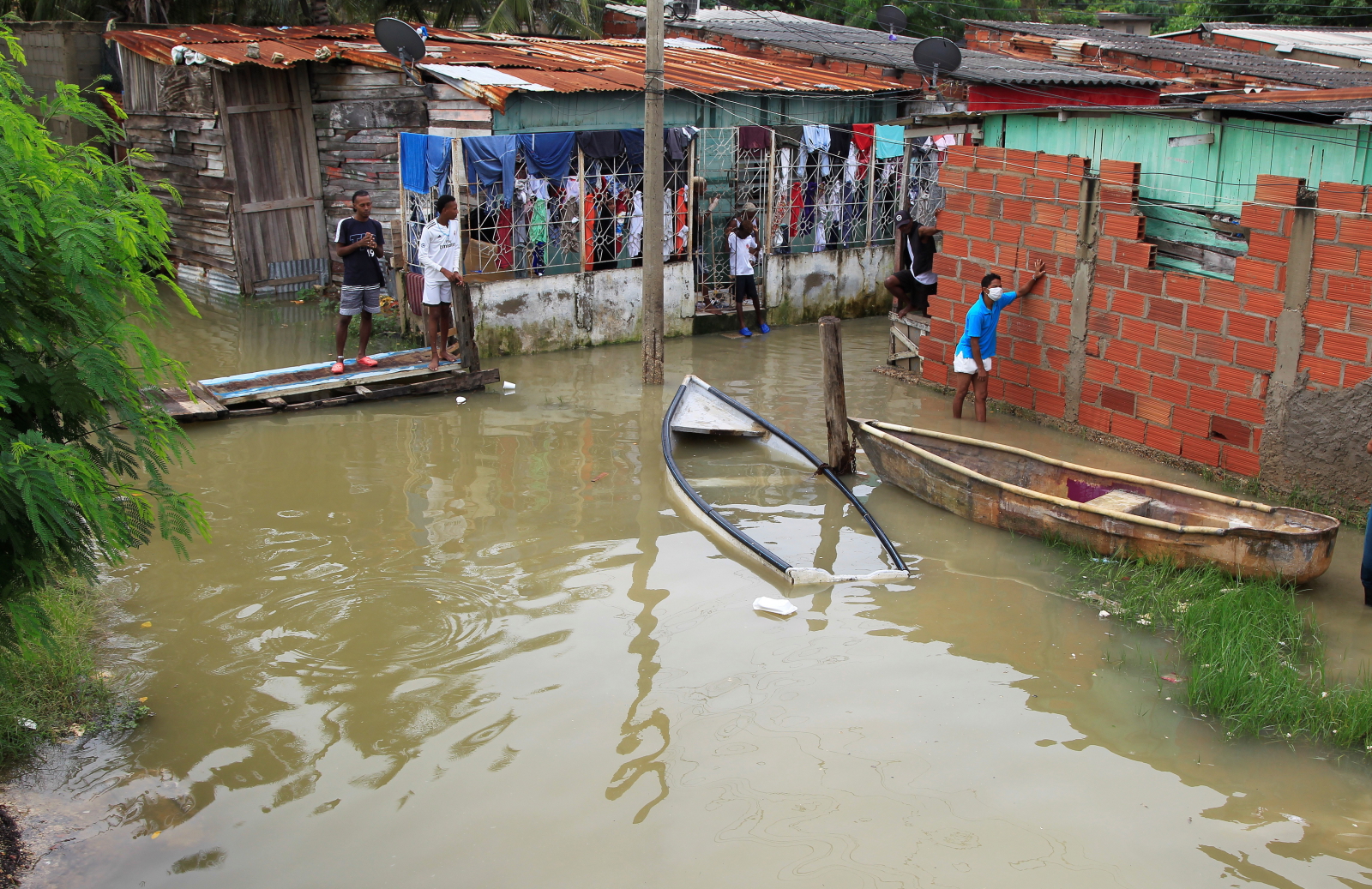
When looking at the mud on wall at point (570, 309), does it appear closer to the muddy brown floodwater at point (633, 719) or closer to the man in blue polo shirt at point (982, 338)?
the muddy brown floodwater at point (633, 719)

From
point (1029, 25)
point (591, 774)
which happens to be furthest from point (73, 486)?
point (1029, 25)

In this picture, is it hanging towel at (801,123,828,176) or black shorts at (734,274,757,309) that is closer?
black shorts at (734,274,757,309)

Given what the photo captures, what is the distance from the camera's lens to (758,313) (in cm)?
1449

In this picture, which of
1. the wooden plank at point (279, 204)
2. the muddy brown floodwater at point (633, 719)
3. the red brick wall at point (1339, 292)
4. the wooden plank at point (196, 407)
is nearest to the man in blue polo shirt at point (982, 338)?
the muddy brown floodwater at point (633, 719)

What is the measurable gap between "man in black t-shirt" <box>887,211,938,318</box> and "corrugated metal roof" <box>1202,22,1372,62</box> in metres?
9.18

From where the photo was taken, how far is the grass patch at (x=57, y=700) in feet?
A: 17.7

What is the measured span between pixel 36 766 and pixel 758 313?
10627 mm

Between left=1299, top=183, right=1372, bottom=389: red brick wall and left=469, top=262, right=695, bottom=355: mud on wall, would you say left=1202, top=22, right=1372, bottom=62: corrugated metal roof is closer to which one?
left=1299, top=183, right=1372, bottom=389: red brick wall

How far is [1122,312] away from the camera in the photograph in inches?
383

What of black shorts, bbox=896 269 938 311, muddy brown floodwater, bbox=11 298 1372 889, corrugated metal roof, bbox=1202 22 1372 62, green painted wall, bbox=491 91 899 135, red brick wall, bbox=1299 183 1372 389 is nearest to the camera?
muddy brown floodwater, bbox=11 298 1372 889

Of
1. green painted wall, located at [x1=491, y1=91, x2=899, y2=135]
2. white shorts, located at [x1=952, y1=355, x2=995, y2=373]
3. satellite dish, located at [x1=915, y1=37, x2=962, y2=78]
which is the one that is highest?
satellite dish, located at [x1=915, y1=37, x2=962, y2=78]

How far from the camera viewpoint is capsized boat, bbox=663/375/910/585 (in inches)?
292

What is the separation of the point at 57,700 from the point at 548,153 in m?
8.73

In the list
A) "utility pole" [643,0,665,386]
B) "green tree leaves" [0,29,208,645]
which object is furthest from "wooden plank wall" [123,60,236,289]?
"green tree leaves" [0,29,208,645]
